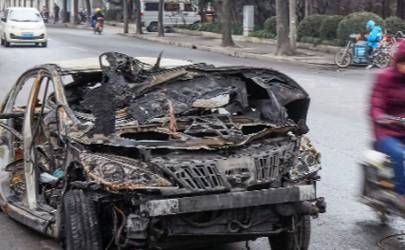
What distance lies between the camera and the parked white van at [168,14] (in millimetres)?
53156

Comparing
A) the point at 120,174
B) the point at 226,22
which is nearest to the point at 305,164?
the point at 120,174

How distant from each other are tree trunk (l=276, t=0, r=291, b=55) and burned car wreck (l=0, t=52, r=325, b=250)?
22.4 metres

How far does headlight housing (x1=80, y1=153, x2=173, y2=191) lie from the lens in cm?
471

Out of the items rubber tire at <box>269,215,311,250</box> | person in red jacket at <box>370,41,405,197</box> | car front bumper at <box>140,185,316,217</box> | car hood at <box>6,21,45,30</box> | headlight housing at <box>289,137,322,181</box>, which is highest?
car hood at <box>6,21,45,30</box>

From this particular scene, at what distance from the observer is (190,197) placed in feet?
15.5

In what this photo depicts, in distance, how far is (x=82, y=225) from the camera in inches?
193

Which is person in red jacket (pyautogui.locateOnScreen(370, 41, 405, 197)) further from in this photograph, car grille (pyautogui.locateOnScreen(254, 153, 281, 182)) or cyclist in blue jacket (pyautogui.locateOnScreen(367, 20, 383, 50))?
cyclist in blue jacket (pyautogui.locateOnScreen(367, 20, 383, 50))

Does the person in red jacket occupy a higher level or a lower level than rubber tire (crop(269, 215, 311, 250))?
higher

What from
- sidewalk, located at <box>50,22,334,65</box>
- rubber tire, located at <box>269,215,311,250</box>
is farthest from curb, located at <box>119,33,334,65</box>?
rubber tire, located at <box>269,215,311,250</box>

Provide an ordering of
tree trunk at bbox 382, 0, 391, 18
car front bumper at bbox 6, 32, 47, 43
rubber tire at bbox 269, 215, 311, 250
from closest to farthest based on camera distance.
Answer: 1. rubber tire at bbox 269, 215, 311, 250
2. car front bumper at bbox 6, 32, 47, 43
3. tree trunk at bbox 382, 0, 391, 18

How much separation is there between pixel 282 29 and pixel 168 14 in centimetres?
2600

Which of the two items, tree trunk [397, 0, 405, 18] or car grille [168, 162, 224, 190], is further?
tree trunk [397, 0, 405, 18]

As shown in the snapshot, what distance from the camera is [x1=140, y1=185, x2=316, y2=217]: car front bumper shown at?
15.3 ft

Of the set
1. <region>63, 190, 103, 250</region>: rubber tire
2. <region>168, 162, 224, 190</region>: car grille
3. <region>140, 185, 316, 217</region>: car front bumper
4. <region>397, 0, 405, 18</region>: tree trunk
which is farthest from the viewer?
<region>397, 0, 405, 18</region>: tree trunk
